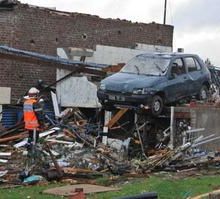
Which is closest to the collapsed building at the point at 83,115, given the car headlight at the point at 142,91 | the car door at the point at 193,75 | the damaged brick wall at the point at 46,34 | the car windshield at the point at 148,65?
the damaged brick wall at the point at 46,34

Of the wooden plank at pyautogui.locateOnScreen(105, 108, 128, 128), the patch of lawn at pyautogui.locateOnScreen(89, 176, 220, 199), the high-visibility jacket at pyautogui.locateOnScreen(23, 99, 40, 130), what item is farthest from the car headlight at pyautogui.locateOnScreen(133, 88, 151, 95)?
the patch of lawn at pyautogui.locateOnScreen(89, 176, 220, 199)

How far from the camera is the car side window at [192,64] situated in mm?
19544

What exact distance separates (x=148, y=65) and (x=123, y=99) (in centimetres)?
165

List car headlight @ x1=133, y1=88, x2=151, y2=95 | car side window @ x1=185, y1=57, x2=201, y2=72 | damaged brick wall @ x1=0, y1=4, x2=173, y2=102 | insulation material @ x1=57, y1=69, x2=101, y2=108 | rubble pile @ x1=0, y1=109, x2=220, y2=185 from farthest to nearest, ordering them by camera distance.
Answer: damaged brick wall @ x1=0, y1=4, x2=173, y2=102 < insulation material @ x1=57, y1=69, x2=101, y2=108 < car side window @ x1=185, y1=57, x2=201, y2=72 < car headlight @ x1=133, y1=88, x2=151, y2=95 < rubble pile @ x1=0, y1=109, x2=220, y2=185

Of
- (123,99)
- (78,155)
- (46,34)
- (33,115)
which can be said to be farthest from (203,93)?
(46,34)

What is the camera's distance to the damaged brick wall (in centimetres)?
2342

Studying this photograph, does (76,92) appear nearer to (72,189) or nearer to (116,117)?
(116,117)

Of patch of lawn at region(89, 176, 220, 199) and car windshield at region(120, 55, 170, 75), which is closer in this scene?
patch of lawn at region(89, 176, 220, 199)

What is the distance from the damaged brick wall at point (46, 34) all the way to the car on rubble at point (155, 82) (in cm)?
617

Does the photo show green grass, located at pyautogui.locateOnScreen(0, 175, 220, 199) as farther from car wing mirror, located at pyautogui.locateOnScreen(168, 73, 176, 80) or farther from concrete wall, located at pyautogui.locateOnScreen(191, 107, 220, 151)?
car wing mirror, located at pyautogui.locateOnScreen(168, 73, 176, 80)

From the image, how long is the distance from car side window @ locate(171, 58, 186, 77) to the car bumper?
1.70 metres

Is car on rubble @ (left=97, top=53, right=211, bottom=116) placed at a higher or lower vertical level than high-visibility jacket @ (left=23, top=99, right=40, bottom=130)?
higher

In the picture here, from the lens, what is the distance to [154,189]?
1142 cm

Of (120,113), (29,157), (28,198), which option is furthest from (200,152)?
(28,198)
